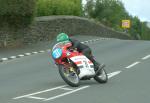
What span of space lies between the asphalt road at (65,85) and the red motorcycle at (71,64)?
0.83 feet

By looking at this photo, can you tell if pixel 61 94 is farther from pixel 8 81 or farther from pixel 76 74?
pixel 8 81

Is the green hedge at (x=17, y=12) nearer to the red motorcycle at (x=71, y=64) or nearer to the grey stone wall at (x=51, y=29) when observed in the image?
the grey stone wall at (x=51, y=29)

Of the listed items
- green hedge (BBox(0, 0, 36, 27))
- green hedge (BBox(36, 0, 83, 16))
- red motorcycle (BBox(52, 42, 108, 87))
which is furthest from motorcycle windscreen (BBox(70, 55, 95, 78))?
green hedge (BBox(36, 0, 83, 16))

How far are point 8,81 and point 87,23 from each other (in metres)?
27.2

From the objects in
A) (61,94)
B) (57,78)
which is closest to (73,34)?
(57,78)

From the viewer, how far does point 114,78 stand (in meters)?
16.6

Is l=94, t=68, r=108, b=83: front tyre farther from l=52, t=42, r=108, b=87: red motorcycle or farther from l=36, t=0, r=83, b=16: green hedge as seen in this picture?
l=36, t=0, r=83, b=16: green hedge

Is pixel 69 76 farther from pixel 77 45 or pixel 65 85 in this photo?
pixel 77 45

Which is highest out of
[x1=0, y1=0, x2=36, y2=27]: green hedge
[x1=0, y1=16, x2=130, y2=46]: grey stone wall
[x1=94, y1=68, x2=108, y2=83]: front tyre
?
[x1=0, y1=0, x2=36, y2=27]: green hedge

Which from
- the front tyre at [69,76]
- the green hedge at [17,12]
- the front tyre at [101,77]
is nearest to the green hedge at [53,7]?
the green hedge at [17,12]

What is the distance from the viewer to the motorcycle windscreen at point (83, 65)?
14703 millimetres

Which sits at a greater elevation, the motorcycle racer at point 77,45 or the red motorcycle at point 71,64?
the motorcycle racer at point 77,45

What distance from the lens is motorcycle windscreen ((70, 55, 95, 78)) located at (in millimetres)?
14703

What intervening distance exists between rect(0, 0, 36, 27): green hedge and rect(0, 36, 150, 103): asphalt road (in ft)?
15.5
